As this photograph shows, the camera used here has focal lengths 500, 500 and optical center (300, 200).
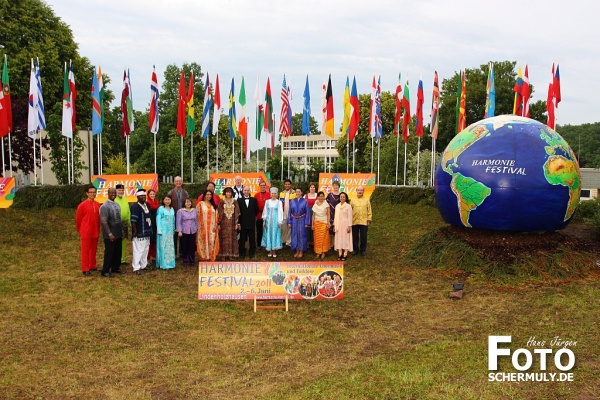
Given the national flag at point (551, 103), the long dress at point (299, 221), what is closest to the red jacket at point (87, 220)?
the long dress at point (299, 221)

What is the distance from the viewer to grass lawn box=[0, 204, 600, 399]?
181 inches

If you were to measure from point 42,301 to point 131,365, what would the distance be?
332 centimetres

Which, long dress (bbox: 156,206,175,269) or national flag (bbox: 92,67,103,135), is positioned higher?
national flag (bbox: 92,67,103,135)

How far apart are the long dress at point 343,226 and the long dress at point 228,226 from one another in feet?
6.90

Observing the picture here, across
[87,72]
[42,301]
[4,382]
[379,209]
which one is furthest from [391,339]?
[87,72]

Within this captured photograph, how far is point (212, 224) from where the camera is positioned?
10.2m

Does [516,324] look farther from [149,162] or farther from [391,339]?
[149,162]

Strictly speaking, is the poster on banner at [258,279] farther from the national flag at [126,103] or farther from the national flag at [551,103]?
the national flag at [126,103]

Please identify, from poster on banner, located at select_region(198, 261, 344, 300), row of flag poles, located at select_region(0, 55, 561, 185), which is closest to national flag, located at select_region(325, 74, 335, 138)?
row of flag poles, located at select_region(0, 55, 561, 185)

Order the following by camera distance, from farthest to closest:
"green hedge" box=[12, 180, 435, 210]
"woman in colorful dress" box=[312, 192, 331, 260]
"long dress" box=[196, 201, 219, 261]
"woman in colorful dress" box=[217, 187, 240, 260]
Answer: "green hedge" box=[12, 180, 435, 210], "woman in colorful dress" box=[312, 192, 331, 260], "woman in colorful dress" box=[217, 187, 240, 260], "long dress" box=[196, 201, 219, 261]

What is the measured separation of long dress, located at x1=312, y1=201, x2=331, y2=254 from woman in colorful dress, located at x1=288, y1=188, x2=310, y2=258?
0.19 m

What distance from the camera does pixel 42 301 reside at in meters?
7.68

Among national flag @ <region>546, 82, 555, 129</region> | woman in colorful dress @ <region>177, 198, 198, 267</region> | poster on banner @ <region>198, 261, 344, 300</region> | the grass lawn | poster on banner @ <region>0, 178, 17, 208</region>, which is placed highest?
national flag @ <region>546, 82, 555, 129</region>

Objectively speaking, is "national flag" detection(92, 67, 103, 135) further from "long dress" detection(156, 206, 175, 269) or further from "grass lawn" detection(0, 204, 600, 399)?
"long dress" detection(156, 206, 175, 269)
